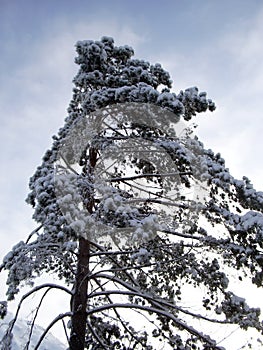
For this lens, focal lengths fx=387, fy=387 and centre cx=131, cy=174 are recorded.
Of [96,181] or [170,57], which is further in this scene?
[170,57]

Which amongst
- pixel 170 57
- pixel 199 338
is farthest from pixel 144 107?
pixel 199 338

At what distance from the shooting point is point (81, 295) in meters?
7.77

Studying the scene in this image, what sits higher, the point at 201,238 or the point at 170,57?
the point at 170,57

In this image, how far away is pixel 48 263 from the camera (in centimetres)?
834

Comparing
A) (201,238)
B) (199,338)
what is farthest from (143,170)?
(199,338)

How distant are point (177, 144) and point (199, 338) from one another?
3.87 meters

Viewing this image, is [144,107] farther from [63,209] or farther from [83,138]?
[63,209]

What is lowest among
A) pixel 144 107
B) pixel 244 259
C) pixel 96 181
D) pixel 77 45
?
pixel 244 259

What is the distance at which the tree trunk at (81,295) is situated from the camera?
7.27 m

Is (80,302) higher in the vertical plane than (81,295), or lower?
lower

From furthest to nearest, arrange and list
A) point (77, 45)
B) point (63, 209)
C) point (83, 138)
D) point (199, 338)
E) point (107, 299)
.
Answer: point (107, 299) → point (77, 45) → point (83, 138) → point (199, 338) → point (63, 209)

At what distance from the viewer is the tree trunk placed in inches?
A: 286

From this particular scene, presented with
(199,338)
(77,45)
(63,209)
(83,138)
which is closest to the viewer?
(63,209)

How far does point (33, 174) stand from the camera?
8852mm
